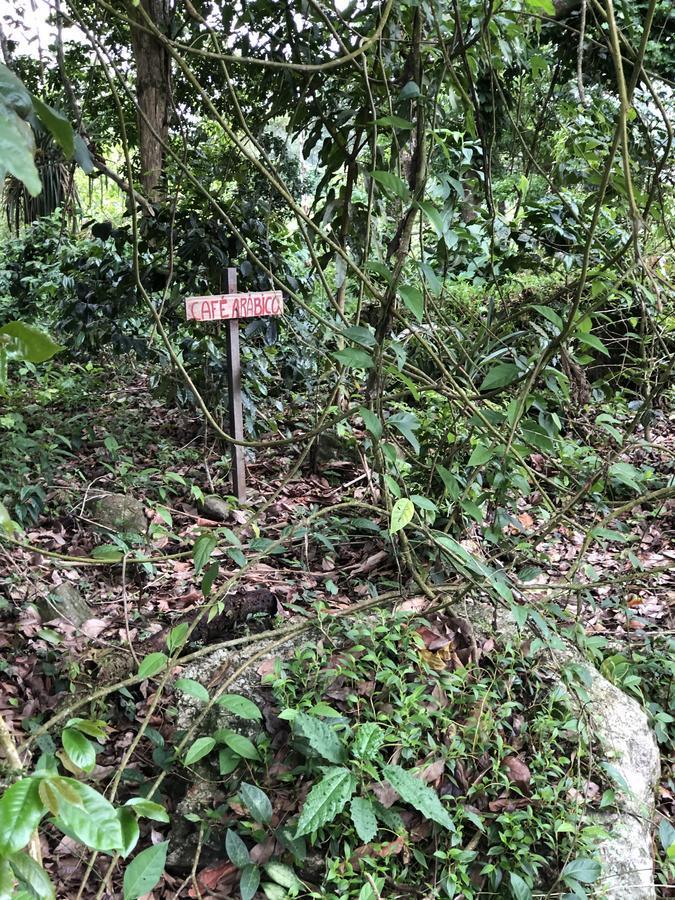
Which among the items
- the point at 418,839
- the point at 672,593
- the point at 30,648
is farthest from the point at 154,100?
the point at 418,839

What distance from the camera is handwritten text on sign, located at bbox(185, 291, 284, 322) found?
3424 millimetres

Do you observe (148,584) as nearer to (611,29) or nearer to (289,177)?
(611,29)

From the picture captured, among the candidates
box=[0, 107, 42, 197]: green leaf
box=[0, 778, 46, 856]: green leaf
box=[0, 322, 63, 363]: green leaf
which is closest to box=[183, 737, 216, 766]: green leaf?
box=[0, 778, 46, 856]: green leaf

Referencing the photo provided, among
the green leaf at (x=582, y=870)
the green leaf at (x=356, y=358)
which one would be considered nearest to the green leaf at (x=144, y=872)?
the green leaf at (x=582, y=870)

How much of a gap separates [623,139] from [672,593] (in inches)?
86.4

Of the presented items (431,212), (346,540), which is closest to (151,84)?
(346,540)

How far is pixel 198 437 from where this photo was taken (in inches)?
167

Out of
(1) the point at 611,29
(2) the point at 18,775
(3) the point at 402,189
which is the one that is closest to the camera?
(2) the point at 18,775

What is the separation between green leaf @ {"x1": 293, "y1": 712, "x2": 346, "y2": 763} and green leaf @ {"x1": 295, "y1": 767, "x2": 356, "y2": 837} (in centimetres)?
5

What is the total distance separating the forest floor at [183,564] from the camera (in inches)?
93.4

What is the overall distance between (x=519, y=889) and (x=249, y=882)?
63 cm

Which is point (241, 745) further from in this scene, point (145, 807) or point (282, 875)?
point (145, 807)

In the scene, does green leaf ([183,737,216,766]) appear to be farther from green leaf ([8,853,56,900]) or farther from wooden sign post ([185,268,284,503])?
wooden sign post ([185,268,284,503])

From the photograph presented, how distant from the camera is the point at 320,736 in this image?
1865 millimetres
